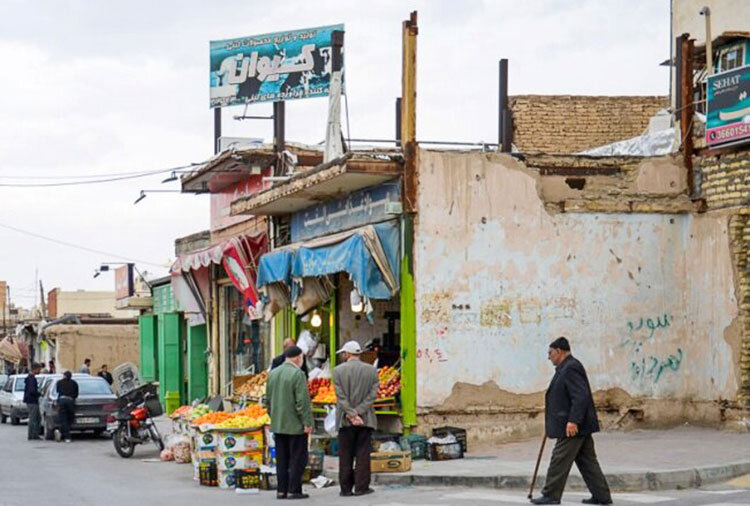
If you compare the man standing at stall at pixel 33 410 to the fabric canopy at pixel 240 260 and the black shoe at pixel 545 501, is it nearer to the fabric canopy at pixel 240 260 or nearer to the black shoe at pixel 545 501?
the fabric canopy at pixel 240 260

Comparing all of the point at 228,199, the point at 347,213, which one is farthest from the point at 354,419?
the point at 228,199

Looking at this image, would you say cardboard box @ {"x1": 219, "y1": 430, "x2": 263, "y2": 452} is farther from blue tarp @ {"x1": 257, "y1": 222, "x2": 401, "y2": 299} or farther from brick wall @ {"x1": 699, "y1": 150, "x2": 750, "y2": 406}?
brick wall @ {"x1": 699, "y1": 150, "x2": 750, "y2": 406}

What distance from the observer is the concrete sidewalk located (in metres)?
13.6

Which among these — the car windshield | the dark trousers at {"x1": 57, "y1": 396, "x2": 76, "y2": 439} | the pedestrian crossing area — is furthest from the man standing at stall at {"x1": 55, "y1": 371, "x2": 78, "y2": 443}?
the pedestrian crossing area

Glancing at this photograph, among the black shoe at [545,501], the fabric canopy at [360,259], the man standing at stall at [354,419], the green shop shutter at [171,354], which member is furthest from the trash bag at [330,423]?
the green shop shutter at [171,354]

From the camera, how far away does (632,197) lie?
62.0ft

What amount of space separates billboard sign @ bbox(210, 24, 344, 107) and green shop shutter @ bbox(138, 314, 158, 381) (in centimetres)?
1079

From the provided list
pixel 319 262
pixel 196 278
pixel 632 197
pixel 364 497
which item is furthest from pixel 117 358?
pixel 364 497

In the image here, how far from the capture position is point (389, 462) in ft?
49.0

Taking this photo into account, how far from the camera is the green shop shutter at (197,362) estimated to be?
1302 inches

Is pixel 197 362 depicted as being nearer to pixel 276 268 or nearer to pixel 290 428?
pixel 276 268

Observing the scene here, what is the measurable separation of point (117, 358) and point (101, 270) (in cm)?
489

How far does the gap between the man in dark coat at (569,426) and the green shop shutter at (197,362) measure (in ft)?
71.8

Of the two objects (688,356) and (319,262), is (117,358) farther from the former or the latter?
(688,356)
